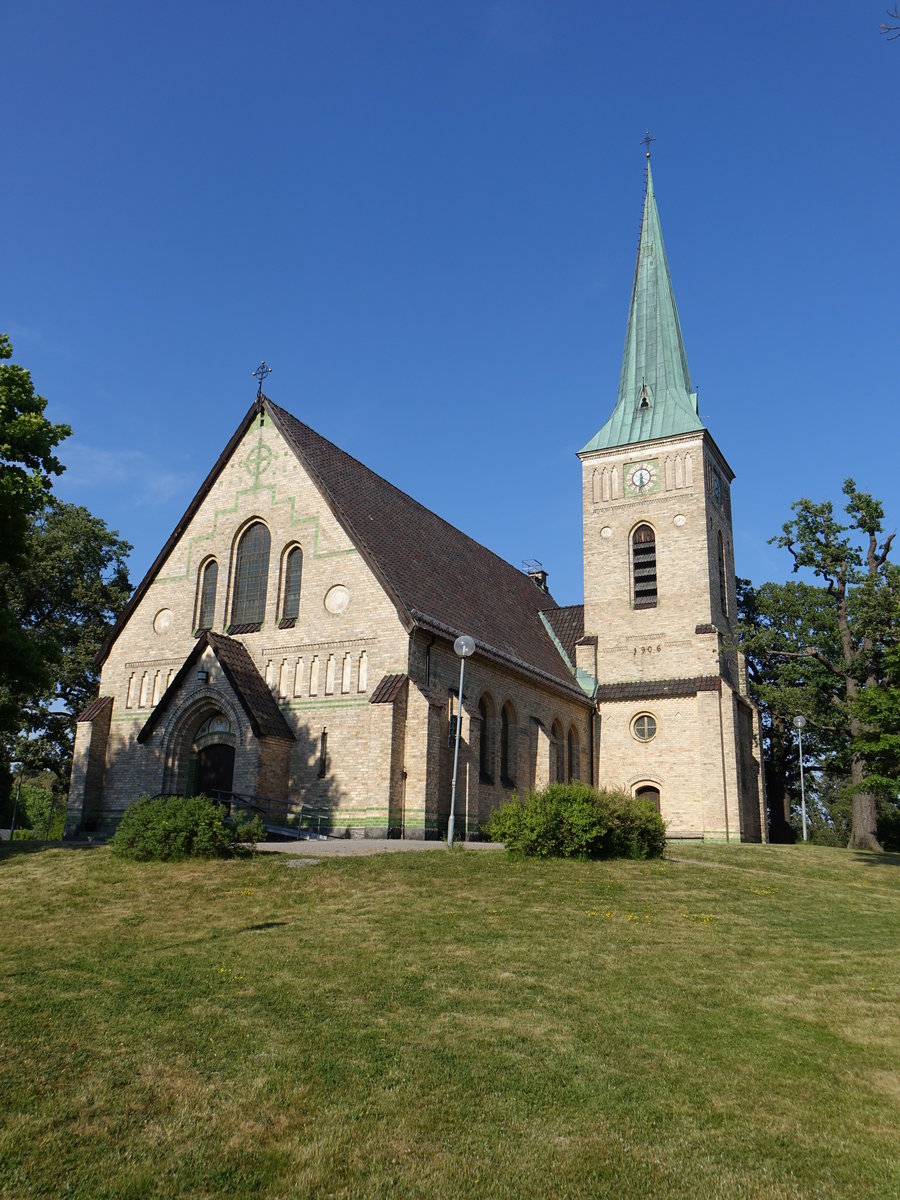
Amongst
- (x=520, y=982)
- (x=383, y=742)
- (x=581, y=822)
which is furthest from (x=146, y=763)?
(x=520, y=982)

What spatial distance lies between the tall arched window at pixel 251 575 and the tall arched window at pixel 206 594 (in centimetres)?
94

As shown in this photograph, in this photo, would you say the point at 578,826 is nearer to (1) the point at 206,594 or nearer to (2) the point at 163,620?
(1) the point at 206,594

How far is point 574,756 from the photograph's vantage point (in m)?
35.4

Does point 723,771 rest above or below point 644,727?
below

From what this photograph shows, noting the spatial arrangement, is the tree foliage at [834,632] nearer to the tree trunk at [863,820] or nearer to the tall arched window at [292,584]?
the tree trunk at [863,820]

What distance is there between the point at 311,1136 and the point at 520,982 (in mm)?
4210

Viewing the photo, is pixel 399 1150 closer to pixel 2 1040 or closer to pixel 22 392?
pixel 2 1040

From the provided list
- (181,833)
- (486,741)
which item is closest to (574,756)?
(486,741)

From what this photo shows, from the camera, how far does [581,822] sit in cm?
→ 1956

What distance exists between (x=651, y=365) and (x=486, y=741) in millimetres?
20739

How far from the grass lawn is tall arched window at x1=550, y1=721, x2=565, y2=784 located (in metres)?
16.6

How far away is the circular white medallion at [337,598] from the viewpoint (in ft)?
88.0

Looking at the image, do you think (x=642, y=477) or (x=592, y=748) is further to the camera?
(x=642, y=477)

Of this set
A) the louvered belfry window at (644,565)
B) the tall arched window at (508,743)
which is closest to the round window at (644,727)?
the louvered belfry window at (644,565)
